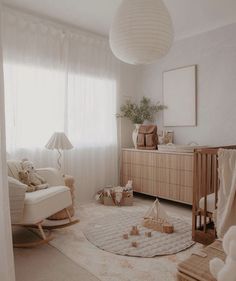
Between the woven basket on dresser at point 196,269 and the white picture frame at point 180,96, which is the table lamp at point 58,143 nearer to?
the white picture frame at point 180,96

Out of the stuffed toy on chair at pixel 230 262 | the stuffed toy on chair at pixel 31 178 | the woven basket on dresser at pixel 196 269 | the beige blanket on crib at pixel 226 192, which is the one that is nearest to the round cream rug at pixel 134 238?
the beige blanket on crib at pixel 226 192

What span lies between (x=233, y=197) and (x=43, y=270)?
153 centimetres

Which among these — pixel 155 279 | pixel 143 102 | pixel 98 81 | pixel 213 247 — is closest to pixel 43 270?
pixel 155 279

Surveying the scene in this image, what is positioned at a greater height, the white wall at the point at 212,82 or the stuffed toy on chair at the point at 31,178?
the white wall at the point at 212,82

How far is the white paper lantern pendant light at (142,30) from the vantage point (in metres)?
1.64

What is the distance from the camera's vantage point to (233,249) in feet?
3.13

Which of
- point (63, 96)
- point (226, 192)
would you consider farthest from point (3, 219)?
point (63, 96)

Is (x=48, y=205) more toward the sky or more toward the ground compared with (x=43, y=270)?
more toward the sky

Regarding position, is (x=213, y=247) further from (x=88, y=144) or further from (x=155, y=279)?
(x=88, y=144)

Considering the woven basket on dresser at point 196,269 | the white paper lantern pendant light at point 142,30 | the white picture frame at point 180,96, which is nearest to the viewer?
the woven basket on dresser at point 196,269

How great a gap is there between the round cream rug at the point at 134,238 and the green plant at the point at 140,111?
171 centimetres

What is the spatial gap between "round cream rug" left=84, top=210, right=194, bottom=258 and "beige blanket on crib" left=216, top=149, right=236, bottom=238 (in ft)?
1.50

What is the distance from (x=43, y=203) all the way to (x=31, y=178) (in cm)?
46

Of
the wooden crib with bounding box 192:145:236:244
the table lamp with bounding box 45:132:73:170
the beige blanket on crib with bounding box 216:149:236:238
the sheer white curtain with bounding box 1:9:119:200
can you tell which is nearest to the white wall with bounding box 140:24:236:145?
the sheer white curtain with bounding box 1:9:119:200
